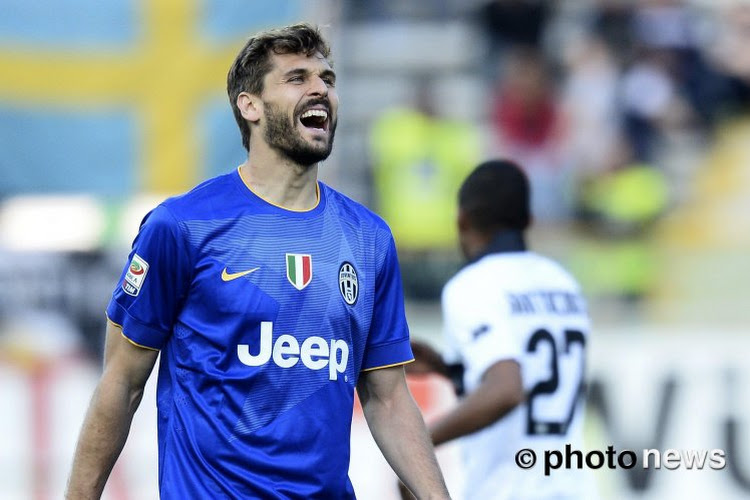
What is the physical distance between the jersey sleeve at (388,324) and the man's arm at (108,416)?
0.61m

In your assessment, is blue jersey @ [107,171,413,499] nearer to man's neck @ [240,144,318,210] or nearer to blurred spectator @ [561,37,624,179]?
man's neck @ [240,144,318,210]

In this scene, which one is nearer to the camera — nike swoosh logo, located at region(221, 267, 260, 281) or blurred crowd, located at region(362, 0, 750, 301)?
nike swoosh logo, located at region(221, 267, 260, 281)

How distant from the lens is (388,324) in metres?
3.59

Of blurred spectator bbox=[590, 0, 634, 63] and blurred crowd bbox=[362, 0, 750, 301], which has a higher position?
blurred spectator bbox=[590, 0, 634, 63]

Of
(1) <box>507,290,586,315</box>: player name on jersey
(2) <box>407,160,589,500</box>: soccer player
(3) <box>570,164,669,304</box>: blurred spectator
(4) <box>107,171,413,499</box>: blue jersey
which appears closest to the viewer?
(4) <box>107,171,413,499</box>: blue jersey

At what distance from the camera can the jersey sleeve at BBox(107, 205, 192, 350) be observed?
326cm

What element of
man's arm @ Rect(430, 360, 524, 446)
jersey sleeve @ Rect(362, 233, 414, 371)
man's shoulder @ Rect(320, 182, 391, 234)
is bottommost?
man's arm @ Rect(430, 360, 524, 446)

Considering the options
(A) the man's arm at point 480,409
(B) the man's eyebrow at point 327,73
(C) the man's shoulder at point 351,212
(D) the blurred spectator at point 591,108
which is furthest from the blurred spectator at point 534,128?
(B) the man's eyebrow at point 327,73

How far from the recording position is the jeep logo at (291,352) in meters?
3.25

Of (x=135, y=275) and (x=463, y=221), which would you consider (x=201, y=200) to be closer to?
(x=135, y=275)

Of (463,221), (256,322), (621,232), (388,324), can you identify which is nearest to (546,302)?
(463,221)

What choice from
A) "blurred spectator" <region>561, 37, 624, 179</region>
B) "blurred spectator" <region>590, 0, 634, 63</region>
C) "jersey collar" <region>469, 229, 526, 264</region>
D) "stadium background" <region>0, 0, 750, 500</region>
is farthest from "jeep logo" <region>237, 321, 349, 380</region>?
"blurred spectator" <region>590, 0, 634, 63</region>

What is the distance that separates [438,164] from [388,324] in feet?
21.5

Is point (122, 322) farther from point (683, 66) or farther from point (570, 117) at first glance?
point (683, 66)
